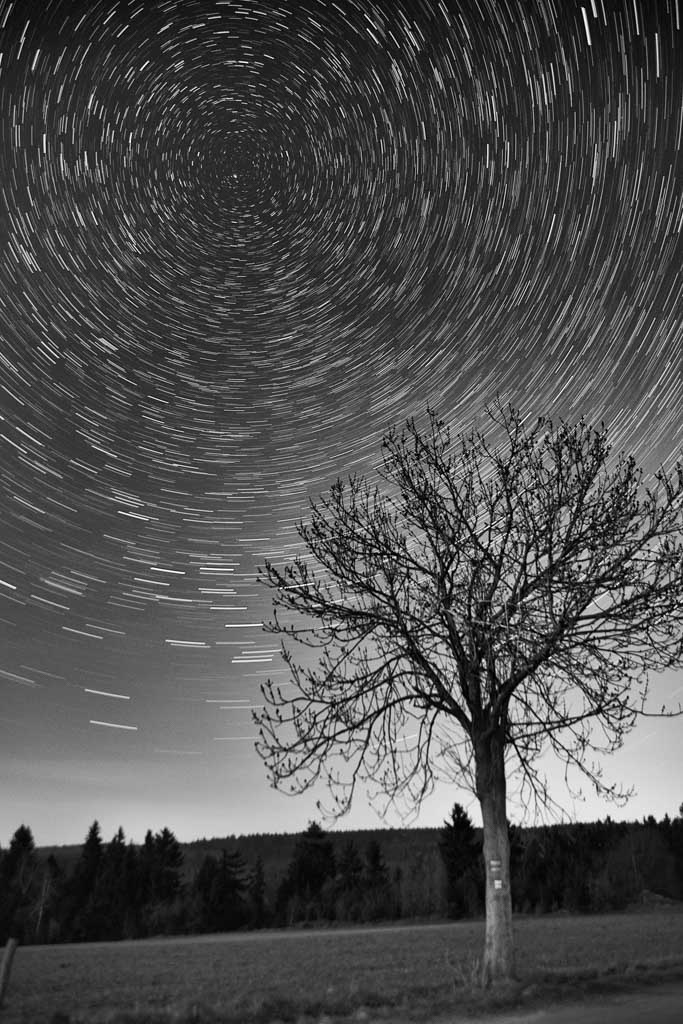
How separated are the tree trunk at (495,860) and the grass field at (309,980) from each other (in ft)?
1.53

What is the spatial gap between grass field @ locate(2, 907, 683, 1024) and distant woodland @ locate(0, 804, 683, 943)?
37.4m

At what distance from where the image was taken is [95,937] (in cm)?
8719

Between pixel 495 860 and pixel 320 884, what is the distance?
81.2 metres

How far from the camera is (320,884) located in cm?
8444

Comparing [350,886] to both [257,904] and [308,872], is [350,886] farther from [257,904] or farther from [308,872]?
[257,904]

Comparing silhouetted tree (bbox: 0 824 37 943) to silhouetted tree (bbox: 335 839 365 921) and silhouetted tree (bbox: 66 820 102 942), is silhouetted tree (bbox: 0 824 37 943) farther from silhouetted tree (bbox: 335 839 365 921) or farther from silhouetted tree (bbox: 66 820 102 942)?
silhouetted tree (bbox: 335 839 365 921)

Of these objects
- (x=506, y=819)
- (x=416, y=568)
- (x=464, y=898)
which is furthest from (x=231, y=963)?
(x=464, y=898)

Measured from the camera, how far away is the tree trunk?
37.2 ft

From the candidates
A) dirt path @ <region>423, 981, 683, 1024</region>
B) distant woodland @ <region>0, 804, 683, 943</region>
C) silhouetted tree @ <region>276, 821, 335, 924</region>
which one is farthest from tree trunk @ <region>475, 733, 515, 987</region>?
silhouetted tree @ <region>276, 821, 335, 924</region>

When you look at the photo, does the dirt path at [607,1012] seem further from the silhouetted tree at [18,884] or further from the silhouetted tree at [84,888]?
the silhouetted tree at [84,888]

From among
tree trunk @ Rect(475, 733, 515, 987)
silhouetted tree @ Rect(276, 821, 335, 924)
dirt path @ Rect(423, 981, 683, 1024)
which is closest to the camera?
dirt path @ Rect(423, 981, 683, 1024)

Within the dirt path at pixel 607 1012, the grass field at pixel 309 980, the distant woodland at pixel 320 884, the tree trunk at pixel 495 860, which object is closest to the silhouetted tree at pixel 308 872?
the distant woodland at pixel 320 884

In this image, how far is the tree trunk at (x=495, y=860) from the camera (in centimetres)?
1135

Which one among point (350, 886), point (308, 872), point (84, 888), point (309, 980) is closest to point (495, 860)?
point (309, 980)
